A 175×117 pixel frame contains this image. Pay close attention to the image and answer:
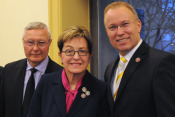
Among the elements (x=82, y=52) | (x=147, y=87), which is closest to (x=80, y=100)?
(x=82, y=52)

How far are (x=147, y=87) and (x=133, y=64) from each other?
0.18 m

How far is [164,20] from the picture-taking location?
201 centimetres

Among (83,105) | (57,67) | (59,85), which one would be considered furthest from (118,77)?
(57,67)

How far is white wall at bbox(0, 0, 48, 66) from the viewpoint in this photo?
8.45 ft

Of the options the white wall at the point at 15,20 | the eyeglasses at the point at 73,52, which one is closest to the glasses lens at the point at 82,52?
the eyeglasses at the point at 73,52

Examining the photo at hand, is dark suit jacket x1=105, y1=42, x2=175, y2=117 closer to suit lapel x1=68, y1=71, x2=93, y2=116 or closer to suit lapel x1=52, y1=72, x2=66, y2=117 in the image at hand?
suit lapel x1=68, y1=71, x2=93, y2=116

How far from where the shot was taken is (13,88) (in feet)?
5.48

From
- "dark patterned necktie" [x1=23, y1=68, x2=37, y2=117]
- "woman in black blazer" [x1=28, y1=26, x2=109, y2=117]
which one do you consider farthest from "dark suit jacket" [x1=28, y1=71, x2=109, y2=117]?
"dark patterned necktie" [x1=23, y1=68, x2=37, y2=117]

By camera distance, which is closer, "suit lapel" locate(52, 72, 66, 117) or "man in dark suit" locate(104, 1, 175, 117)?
"man in dark suit" locate(104, 1, 175, 117)

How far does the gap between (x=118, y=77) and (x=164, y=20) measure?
1072 mm

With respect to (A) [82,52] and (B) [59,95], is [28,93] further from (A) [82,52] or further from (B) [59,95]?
(A) [82,52]

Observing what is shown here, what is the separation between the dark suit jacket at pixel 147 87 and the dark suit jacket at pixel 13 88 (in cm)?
77

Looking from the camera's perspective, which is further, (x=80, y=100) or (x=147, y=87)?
(x=80, y=100)

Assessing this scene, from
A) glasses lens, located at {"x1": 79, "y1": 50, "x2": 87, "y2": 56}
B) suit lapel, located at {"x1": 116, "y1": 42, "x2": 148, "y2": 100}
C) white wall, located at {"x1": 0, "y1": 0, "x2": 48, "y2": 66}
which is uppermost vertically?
white wall, located at {"x1": 0, "y1": 0, "x2": 48, "y2": 66}
